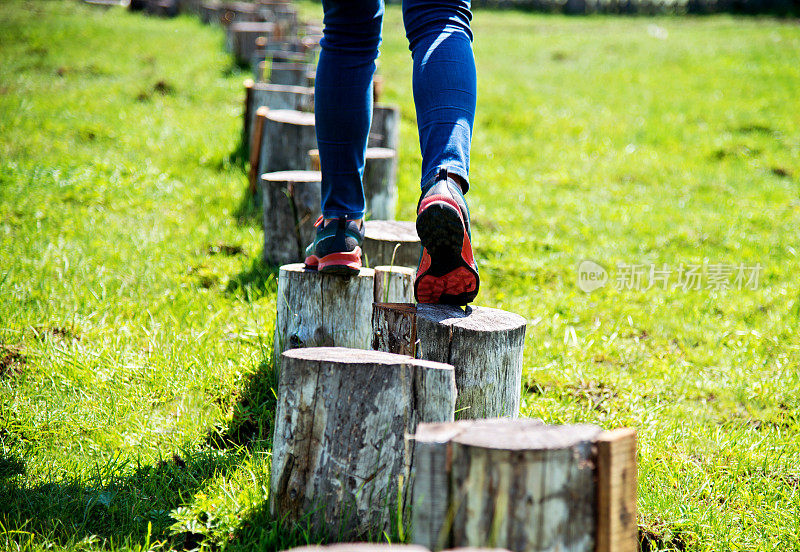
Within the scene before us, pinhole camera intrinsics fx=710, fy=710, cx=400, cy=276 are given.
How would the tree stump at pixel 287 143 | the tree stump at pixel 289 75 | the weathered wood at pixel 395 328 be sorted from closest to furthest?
the weathered wood at pixel 395 328, the tree stump at pixel 287 143, the tree stump at pixel 289 75

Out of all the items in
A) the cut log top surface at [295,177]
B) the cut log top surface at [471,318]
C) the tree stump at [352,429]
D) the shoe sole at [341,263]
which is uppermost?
the cut log top surface at [295,177]

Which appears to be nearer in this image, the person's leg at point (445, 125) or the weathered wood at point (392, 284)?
the person's leg at point (445, 125)

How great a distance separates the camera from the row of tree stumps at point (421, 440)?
135 centimetres

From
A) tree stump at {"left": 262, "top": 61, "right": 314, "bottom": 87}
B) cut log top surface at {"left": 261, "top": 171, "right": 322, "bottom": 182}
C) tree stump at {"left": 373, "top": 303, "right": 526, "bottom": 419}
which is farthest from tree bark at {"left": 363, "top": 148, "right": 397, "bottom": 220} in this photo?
tree stump at {"left": 262, "top": 61, "right": 314, "bottom": 87}

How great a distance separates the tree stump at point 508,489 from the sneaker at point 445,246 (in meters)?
0.68

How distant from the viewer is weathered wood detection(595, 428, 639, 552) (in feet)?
4.45

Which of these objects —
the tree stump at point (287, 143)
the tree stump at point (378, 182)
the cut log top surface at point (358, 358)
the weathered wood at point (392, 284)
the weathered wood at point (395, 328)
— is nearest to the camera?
the cut log top surface at point (358, 358)

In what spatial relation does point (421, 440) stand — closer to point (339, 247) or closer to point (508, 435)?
point (508, 435)

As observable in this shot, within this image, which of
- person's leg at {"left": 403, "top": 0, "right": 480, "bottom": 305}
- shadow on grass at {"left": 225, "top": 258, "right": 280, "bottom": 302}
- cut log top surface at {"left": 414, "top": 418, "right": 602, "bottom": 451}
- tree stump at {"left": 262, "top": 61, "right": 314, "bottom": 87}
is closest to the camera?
cut log top surface at {"left": 414, "top": 418, "right": 602, "bottom": 451}

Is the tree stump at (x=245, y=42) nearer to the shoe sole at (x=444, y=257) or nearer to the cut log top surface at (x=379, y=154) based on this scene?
the cut log top surface at (x=379, y=154)

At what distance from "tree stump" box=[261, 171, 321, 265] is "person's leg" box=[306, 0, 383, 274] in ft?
4.04

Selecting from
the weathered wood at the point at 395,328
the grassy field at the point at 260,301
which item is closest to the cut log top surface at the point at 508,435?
the grassy field at the point at 260,301

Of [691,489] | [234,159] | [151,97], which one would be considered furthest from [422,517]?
[151,97]

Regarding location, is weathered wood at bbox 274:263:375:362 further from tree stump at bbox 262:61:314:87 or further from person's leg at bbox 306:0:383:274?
tree stump at bbox 262:61:314:87
